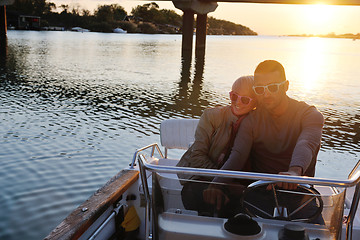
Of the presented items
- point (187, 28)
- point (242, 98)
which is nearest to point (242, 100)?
point (242, 98)

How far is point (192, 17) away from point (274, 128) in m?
30.2

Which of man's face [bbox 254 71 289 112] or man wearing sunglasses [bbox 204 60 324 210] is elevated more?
man's face [bbox 254 71 289 112]

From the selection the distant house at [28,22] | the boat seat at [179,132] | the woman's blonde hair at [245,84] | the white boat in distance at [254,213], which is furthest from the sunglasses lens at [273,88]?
the distant house at [28,22]

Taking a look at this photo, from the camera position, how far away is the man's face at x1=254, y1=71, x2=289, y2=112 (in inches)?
135

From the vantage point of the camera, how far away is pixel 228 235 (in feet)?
7.09

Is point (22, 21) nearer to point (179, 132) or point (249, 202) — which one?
point (179, 132)

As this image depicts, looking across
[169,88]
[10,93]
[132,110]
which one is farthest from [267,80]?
[169,88]

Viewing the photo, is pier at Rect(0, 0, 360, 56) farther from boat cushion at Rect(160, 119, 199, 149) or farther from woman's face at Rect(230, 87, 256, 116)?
woman's face at Rect(230, 87, 256, 116)

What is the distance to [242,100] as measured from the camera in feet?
11.8

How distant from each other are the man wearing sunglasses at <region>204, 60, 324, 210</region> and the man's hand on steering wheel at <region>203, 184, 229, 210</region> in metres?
1.21

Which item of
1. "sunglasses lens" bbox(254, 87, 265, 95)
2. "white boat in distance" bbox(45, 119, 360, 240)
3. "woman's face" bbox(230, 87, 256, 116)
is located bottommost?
"white boat in distance" bbox(45, 119, 360, 240)

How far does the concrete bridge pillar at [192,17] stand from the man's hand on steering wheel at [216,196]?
28.3 metres

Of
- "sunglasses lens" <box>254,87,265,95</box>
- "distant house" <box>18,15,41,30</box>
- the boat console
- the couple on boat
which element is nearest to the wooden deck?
the couple on boat

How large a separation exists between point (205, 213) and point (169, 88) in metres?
15.9
